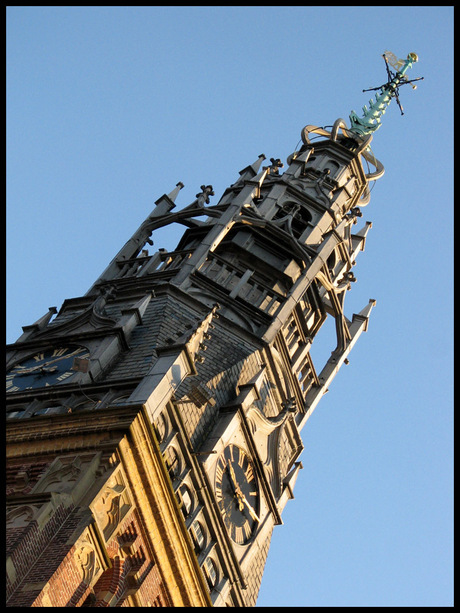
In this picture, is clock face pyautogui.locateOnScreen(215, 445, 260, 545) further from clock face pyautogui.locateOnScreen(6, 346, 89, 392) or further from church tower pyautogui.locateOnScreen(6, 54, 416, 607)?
clock face pyautogui.locateOnScreen(6, 346, 89, 392)

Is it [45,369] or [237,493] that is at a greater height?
[237,493]

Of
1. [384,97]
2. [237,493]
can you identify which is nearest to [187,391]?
[237,493]

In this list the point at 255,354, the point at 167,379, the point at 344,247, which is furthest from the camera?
the point at 344,247

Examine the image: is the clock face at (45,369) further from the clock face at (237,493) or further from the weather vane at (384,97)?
the weather vane at (384,97)

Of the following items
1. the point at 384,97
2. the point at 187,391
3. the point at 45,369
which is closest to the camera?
the point at 187,391

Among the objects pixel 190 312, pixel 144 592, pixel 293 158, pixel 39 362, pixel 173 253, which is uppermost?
pixel 293 158

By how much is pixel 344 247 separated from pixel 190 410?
13.7m

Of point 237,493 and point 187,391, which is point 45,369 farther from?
point 237,493

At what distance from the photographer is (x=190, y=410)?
35.3 metres

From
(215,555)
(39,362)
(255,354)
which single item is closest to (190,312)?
(255,354)

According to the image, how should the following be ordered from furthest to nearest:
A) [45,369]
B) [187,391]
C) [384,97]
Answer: [384,97]
[45,369]
[187,391]

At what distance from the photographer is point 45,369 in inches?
1432

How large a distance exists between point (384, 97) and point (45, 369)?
2502 centimetres

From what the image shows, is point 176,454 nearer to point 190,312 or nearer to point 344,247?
point 190,312
